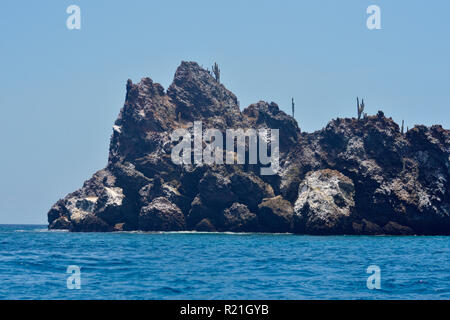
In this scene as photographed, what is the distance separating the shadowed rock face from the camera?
88000mm

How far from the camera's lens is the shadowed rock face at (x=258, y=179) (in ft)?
289

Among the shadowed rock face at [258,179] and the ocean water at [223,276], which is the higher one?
the shadowed rock face at [258,179]

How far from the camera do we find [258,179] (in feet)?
343

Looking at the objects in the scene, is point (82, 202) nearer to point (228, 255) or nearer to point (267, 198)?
point (267, 198)

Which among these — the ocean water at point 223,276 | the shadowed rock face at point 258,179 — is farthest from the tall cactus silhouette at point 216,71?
the ocean water at point 223,276
